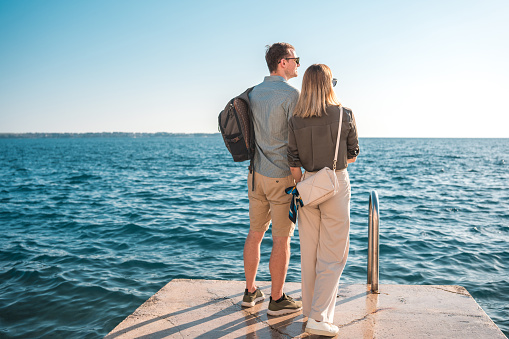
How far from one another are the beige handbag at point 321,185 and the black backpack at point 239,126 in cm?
63

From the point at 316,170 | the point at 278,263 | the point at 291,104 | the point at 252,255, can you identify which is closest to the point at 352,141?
the point at 316,170

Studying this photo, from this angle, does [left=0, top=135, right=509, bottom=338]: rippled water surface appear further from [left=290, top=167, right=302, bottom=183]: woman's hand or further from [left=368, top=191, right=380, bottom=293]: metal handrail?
[left=290, top=167, right=302, bottom=183]: woman's hand

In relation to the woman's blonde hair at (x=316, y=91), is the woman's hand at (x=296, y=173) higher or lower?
lower

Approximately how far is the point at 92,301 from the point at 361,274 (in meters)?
4.04

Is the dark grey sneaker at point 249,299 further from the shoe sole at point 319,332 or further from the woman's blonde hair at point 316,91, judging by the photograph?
the woman's blonde hair at point 316,91

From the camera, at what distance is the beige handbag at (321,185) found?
2865mm

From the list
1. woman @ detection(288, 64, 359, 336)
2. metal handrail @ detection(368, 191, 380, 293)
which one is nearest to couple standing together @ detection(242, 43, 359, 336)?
woman @ detection(288, 64, 359, 336)

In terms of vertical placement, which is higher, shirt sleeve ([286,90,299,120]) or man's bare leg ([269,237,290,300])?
shirt sleeve ([286,90,299,120])

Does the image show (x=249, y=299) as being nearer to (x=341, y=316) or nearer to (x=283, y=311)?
(x=283, y=311)

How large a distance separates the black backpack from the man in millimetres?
54

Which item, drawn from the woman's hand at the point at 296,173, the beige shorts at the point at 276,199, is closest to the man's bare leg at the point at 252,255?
the beige shorts at the point at 276,199

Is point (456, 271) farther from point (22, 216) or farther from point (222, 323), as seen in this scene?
point (22, 216)

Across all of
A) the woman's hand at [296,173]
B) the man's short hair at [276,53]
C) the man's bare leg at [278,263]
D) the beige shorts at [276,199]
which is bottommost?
the man's bare leg at [278,263]

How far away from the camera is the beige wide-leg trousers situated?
9.83 feet
